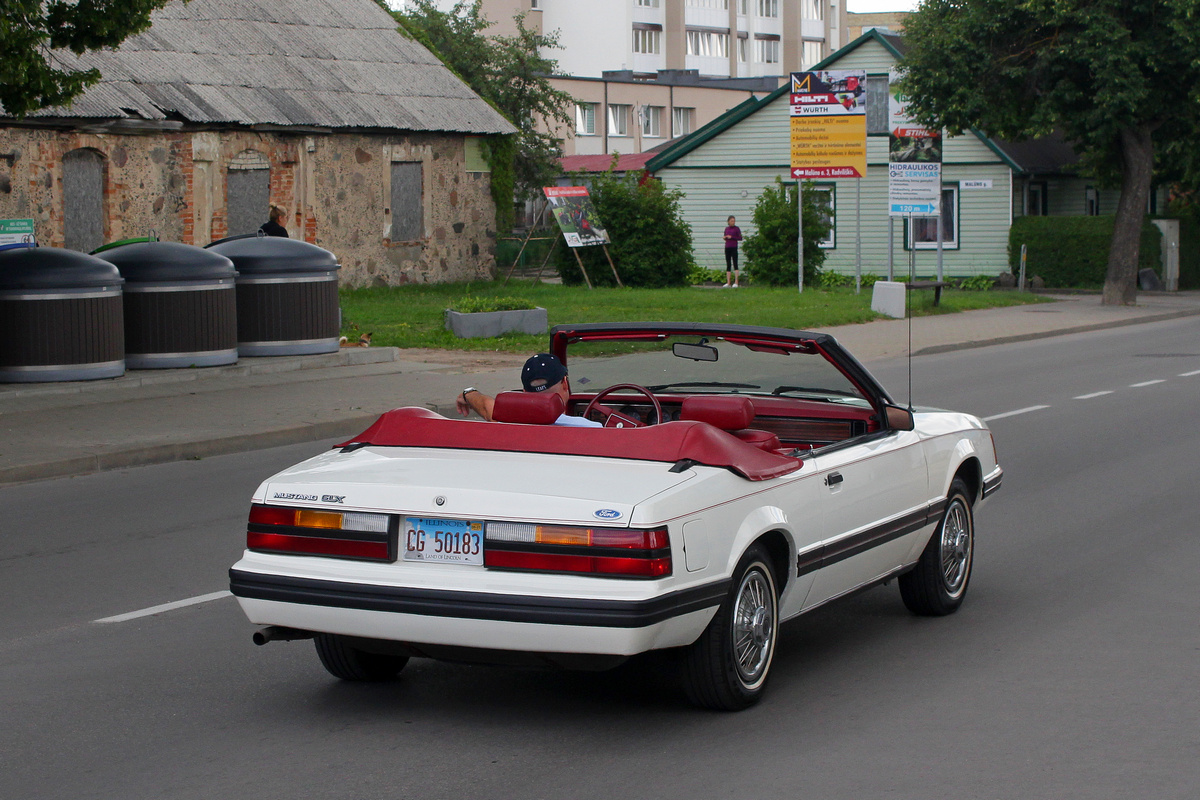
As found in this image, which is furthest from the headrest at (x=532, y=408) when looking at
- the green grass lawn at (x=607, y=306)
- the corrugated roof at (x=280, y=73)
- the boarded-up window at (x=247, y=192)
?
the boarded-up window at (x=247, y=192)

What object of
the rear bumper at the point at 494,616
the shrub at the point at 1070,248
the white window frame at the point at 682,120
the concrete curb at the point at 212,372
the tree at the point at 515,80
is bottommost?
the rear bumper at the point at 494,616

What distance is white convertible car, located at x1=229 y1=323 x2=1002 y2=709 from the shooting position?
476 centimetres

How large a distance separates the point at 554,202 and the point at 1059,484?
23195 mm

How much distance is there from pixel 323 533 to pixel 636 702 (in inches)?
53.0

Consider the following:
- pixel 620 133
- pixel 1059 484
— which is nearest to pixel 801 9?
pixel 620 133

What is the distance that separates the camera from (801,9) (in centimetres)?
10306

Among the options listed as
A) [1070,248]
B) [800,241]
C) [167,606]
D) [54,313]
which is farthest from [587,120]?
[167,606]

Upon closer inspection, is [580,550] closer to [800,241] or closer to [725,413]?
[725,413]

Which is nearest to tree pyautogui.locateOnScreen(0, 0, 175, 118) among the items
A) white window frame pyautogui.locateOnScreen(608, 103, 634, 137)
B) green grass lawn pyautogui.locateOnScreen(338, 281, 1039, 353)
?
green grass lawn pyautogui.locateOnScreen(338, 281, 1039, 353)

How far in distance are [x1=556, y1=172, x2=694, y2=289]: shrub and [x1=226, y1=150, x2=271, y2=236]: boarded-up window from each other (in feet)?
26.2

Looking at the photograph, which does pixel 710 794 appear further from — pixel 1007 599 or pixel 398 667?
pixel 1007 599

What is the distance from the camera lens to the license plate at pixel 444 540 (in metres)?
4.90

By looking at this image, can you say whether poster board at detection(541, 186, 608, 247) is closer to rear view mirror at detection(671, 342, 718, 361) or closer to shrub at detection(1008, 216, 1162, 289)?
shrub at detection(1008, 216, 1162, 289)

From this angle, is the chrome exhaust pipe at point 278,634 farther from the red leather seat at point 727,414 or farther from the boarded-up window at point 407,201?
the boarded-up window at point 407,201
